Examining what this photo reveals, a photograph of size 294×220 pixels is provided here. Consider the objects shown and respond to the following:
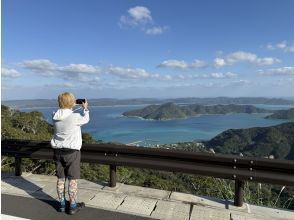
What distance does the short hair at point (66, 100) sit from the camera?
13.9ft

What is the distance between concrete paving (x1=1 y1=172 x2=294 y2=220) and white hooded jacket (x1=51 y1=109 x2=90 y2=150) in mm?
944

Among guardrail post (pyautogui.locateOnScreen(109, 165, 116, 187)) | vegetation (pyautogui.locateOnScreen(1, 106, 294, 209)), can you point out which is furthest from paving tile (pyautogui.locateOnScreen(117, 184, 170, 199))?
vegetation (pyautogui.locateOnScreen(1, 106, 294, 209))

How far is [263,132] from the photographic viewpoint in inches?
4043

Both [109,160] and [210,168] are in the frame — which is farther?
[109,160]

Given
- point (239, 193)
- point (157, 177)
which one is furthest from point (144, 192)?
point (157, 177)

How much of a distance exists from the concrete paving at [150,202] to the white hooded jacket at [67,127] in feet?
3.10

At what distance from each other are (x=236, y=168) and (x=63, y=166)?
2242 millimetres

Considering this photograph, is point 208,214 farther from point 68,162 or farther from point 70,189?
point 68,162

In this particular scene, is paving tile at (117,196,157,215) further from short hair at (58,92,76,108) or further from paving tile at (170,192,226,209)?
short hair at (58,92,76,108)

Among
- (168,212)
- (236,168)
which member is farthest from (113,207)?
(236,168)

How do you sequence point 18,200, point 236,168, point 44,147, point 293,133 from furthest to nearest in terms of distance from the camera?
1. point 293,133
2. point 44,147
3. point 18,200
4. point 236,168

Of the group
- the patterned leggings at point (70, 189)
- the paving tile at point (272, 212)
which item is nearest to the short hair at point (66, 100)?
the patterned leggings at point (70, 189)

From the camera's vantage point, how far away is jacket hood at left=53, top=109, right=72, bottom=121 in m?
4.25

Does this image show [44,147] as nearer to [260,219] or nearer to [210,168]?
[210,168]
